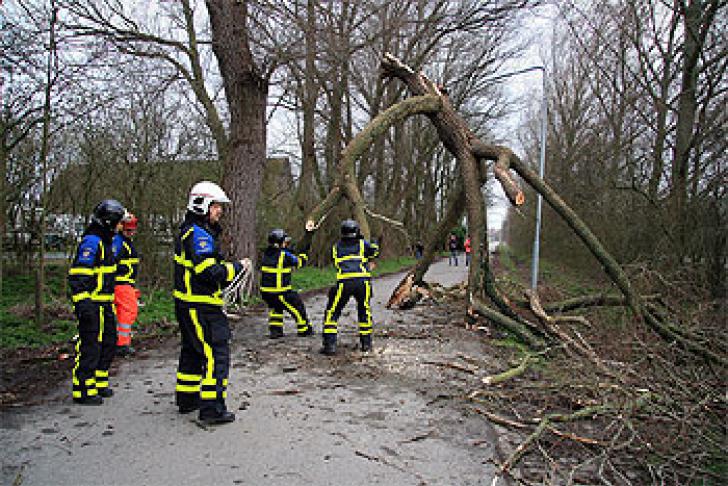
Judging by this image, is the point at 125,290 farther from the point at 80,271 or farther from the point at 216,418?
the point at 216,418

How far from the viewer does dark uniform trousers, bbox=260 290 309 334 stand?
7.78 metres

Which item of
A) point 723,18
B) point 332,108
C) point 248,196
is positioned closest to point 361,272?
point 248,196

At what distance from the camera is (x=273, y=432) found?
4.27 meters

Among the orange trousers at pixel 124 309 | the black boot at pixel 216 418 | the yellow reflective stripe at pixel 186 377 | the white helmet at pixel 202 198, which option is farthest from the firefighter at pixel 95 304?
the orange trousers at pixel 124 309

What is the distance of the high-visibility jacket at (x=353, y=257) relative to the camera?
6984mm

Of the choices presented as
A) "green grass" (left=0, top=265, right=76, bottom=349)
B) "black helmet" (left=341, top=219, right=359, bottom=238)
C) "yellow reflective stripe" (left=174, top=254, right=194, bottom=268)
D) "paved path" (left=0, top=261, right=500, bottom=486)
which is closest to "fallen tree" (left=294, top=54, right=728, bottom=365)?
"black helmet" (left=341, top=219, right=359, bottom=238)

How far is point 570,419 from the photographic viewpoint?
456 cm

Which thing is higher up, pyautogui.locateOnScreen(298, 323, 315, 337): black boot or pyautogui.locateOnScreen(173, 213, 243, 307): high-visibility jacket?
pyautogui.locateOnScreen(173, 213, 243, 307): high-visibility jacket

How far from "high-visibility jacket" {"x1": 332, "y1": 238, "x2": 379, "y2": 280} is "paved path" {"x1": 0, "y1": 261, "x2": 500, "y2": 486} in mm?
1177

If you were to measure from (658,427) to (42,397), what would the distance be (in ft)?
19.0

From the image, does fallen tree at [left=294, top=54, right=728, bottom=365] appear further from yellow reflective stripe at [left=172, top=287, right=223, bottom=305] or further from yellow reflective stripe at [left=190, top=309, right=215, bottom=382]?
yellow reflective stripe at [left=190, top=309, right=215, bottom=382]

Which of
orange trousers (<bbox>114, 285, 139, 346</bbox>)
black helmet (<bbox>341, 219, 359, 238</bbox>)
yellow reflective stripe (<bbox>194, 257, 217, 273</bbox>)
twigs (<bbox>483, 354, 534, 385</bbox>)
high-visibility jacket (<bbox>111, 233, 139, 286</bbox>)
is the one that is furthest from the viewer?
black helmet (<bbox>341, 219, 359, 238</bbox>)

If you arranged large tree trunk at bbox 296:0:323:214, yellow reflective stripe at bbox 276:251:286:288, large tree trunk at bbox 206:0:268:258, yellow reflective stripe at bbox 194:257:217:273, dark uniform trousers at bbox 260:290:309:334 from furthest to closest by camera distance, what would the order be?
large tree trunk at bbox 296:0:323:214, large tree trunk at bbox 206:0:268:258, dark uniform trousers at bbox 260:290:309:334, yellow reflective stripe at bbox 276:251:286:288, yellow reflective stripe at bbox 194:257:217:273

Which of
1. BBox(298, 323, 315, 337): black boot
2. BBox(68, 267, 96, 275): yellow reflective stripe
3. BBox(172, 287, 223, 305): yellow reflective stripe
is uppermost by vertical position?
BBox(68, 267, 96, 275): yellow reflective stripe
